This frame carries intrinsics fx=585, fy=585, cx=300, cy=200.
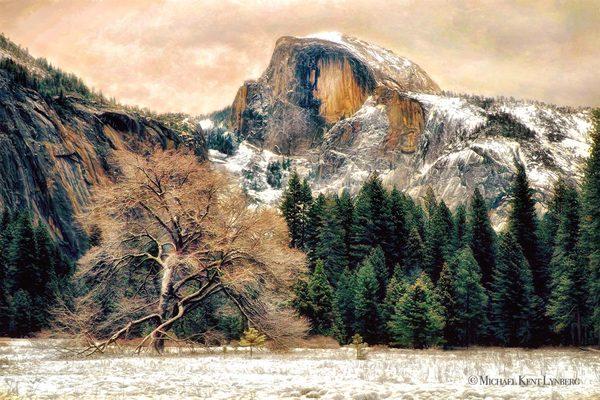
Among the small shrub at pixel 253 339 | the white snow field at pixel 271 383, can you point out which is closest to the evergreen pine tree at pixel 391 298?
the small shrub at pixel 253 339

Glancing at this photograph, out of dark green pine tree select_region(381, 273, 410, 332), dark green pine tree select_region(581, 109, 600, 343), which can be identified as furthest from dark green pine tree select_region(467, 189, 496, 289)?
dark green pine tree select_region(581, 109, 600, 343)

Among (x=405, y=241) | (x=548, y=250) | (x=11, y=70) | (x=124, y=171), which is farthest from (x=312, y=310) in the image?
(x=11, y=70)

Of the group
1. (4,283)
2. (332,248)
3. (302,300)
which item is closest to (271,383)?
(302,300)

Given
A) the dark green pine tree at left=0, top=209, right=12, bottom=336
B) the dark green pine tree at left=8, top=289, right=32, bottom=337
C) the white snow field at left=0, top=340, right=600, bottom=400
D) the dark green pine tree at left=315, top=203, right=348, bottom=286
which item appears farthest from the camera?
the dark green pine tree at left=315, top=203, right=348, bottom=286

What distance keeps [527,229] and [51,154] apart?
288ft

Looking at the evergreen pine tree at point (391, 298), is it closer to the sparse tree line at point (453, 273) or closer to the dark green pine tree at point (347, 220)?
the sparse tree line at point (453, 273)

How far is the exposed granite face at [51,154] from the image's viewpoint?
327ft

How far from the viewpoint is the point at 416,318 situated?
43.5 metres

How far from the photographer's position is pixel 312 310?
1832 inches

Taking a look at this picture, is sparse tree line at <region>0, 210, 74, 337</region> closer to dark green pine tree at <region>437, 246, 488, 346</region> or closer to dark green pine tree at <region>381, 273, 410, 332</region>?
dark green pine tree at <region>381, 273, 410, 332</region>

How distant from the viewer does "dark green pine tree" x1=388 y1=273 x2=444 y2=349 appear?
1713 inches

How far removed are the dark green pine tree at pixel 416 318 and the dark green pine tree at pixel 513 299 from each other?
12594 millimetres

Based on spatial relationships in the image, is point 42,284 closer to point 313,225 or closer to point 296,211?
point 296,211

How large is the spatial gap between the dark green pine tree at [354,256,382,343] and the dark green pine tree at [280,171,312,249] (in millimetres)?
22172
